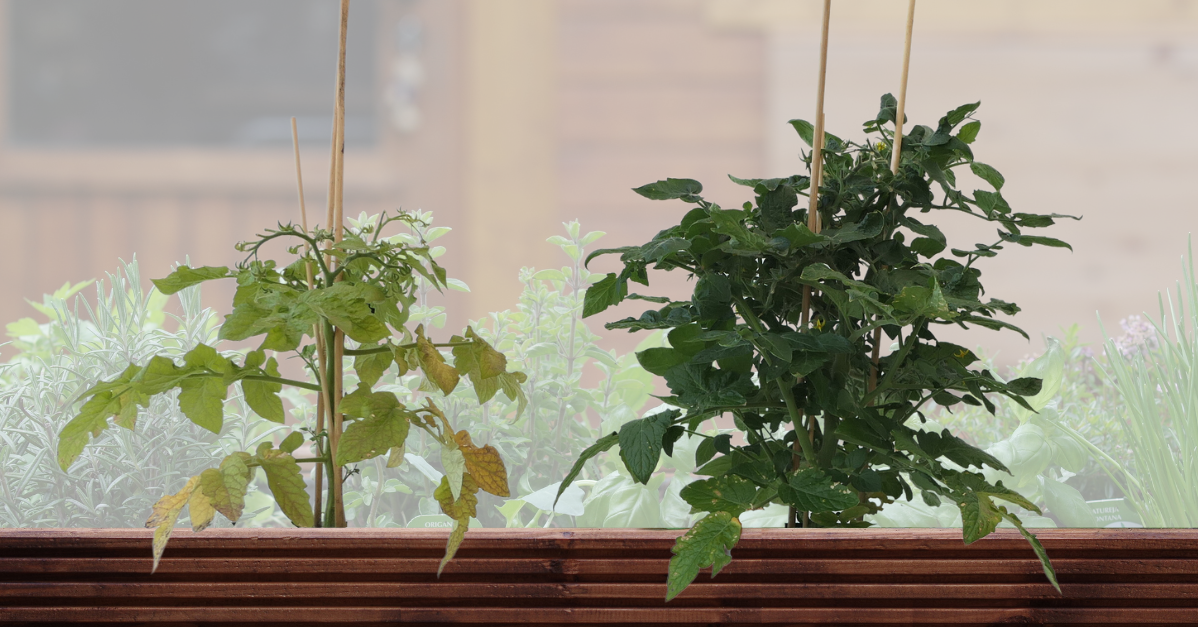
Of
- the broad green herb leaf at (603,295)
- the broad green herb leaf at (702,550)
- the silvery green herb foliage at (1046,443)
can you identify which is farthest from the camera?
the silvery green herb foliage at (1046,443)

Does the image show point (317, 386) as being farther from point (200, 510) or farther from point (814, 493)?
point (814, 493)

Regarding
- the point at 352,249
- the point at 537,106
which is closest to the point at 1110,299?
the point at 537,106

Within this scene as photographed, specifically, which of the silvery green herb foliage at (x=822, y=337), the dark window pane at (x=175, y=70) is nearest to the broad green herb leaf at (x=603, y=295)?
the silvery green herb foliage at (x=822, y=337)

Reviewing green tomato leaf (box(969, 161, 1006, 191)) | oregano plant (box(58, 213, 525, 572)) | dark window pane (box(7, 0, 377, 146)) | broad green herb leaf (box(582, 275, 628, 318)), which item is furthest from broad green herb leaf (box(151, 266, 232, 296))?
dark window pane (box(7, 0, 377, 146))

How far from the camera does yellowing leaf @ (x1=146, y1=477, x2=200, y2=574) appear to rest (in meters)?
0.41

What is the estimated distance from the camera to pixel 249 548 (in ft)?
1.42

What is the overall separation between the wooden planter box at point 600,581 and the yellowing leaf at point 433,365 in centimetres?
8

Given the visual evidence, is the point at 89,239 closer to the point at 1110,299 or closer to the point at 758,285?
the point at 758,285

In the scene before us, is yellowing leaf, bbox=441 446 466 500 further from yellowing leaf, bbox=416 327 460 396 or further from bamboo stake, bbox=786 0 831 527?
bamboo stake, bbox=786 0 831 527

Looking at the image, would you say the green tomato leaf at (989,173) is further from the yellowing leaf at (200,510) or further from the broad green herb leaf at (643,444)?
the yellowing leaf at (200,510)

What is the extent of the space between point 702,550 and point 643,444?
0.07 m

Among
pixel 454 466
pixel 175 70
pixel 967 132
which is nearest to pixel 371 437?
pixel 454 466

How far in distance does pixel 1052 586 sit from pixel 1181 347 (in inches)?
17.1

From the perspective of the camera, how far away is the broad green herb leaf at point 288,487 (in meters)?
0.44
